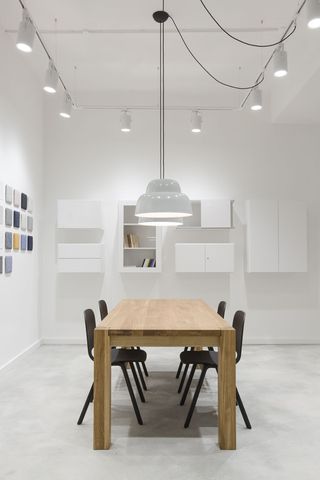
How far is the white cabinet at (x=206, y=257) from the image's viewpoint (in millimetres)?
6039

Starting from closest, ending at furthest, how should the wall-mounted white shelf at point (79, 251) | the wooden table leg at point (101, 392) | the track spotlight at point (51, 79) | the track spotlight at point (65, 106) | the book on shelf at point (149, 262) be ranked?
the wooden table leg at point (101, 392) → the track spotlight at point (51, 79) → the track spotlight at point (65, 106) → the wall-mounted white shelf at point (79, 251) → the book on shelf at point (149, 262)

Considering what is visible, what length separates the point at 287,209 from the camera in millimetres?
6094

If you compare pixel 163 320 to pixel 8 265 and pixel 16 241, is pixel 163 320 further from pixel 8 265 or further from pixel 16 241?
pixel 16 241

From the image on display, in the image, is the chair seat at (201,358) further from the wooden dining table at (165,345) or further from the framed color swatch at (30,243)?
the framed color swatch at (30,243)

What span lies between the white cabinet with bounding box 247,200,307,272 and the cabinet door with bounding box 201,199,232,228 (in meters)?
0.33

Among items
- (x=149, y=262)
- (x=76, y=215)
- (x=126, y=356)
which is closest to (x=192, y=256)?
(x=149, y=262)

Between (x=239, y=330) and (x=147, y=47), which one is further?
(x=147, y=47)

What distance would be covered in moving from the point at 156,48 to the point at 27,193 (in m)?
2.55

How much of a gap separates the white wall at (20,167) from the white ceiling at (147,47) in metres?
0.35

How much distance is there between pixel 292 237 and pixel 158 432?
390cm

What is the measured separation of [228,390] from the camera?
2.77 m

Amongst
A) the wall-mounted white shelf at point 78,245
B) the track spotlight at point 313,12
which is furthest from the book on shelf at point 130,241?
the track spotlight at point 313,12

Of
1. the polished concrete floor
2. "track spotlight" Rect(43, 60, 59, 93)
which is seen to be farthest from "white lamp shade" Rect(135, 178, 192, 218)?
the polished concrete floor

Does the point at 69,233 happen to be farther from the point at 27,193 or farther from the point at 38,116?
the point at 38,116
